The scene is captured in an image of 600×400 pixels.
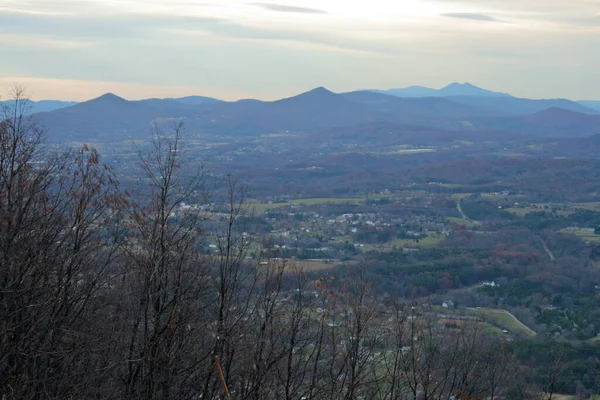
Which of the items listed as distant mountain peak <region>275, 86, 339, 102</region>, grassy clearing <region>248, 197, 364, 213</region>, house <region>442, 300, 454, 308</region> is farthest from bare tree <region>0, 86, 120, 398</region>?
distant mountain peak <region>275, 86, 339, 102</region>

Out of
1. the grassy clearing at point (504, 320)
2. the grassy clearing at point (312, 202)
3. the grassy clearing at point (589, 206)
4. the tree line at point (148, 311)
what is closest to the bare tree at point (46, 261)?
the tree line at point (148, 311)

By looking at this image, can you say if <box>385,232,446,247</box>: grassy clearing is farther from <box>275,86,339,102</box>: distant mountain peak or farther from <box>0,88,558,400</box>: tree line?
<box>275,86,339,102</box>: distant mountain peak

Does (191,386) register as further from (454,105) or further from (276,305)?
(454,105)

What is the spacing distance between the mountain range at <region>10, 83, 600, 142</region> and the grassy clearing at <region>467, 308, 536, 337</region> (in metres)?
53.6

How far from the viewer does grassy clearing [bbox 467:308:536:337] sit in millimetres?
19703

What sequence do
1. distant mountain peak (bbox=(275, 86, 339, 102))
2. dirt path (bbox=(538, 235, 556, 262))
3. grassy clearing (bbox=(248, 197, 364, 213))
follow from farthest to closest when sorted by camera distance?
distant mountain peak (bbox=(275, 86, 339, 102)) < grassy clearing (bbox=(248, 197, 364, 213)) < dirt path (bbox=(538, 235, 556, 262))

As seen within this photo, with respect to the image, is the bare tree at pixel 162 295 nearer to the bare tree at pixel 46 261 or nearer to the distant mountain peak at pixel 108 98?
the bare tree at pixel 46 261

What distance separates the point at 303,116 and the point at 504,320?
94.6 metres

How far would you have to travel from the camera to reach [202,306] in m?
7.05

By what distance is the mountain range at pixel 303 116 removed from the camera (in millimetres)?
84375

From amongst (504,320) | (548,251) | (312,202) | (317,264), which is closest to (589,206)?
(548,251)

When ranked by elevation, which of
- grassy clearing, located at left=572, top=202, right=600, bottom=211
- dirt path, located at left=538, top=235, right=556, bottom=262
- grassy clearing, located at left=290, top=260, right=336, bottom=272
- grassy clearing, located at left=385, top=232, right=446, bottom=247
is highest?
grassy clearing, located at left=572, top=202, right=600, bottom=211

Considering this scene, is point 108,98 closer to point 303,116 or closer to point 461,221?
point 303,116

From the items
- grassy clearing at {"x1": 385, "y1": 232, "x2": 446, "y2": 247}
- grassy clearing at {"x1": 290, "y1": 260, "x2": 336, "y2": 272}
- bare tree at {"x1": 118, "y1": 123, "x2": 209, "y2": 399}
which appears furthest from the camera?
grassy clearing at {"x1": 385, "y1": 232, "x2": 446, "y2": 247}
